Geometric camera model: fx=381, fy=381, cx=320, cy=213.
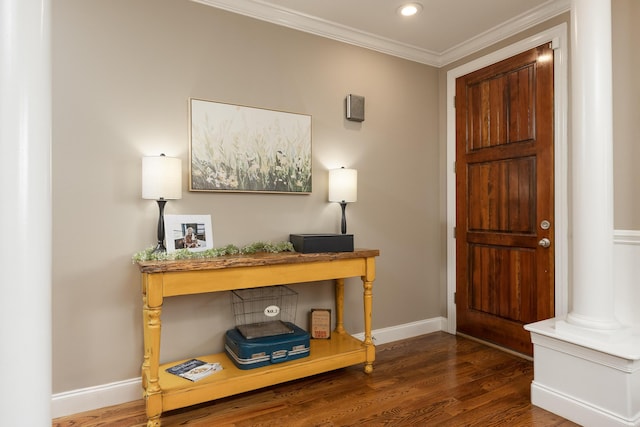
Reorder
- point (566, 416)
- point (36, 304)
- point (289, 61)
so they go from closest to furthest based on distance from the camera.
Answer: point (36, 304) → point (566, 416) → point (289, 61)

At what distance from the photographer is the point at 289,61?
2.85 meters

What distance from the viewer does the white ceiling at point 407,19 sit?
268 cm

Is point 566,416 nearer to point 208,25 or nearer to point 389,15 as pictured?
point 389,15

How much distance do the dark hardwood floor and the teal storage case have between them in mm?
217

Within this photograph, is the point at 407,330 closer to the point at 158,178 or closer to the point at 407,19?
the point at 158,178

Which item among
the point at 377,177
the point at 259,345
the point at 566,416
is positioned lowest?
the point at 566,416

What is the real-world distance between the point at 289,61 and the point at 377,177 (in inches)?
46.5

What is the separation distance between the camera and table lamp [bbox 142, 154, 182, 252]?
2168 millimetres

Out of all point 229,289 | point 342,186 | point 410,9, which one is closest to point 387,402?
point 229,289

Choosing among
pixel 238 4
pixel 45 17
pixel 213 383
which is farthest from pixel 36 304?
pixel 238 4

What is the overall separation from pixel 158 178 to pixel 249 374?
125cm

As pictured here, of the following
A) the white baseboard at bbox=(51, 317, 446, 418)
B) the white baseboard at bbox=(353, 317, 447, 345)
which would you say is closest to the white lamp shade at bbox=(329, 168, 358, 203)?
the white baseboard at bbox=(353, 317, 447, 345)

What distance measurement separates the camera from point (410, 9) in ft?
9.02

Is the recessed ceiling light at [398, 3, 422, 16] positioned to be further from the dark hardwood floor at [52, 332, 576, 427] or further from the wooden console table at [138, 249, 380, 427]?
the dark hardwood floor at [52, 332, 576, 427]
